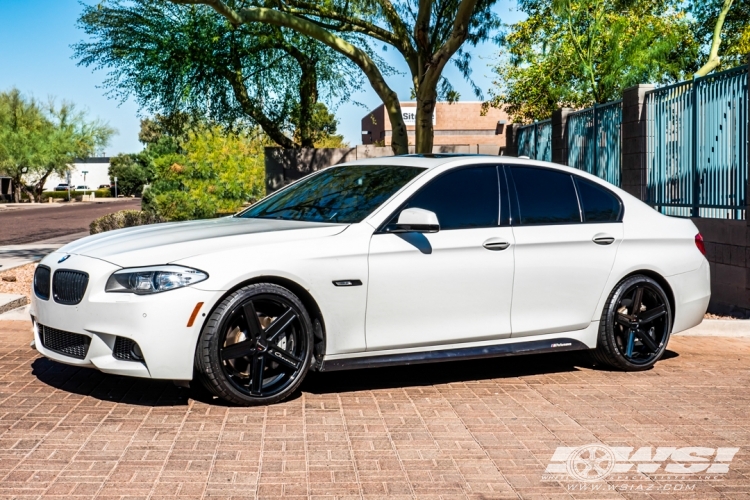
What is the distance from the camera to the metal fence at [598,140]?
15.5 m

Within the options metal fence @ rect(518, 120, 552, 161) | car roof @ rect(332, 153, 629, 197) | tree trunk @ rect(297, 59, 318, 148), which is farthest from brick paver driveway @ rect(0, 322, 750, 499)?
tree trunk @ rect(297, 59, 318, 148)

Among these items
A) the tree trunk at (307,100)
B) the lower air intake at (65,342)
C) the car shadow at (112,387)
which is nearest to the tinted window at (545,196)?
the car shadow at (112,387)

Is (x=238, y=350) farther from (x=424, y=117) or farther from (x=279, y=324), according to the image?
(x=424, y=117)

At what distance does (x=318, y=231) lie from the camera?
21.9ft

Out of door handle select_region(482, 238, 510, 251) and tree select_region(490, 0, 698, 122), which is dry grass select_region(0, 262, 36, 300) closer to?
door handle select_region(482, 238, 510, 251)

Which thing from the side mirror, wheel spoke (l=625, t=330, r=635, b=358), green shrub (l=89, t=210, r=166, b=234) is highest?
the side mirror

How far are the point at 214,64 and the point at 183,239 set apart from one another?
14.3 meters

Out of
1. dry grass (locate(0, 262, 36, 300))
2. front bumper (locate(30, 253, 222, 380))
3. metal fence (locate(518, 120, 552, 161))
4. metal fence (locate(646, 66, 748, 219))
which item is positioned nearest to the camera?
front bumper (locate(30, 253, 222, 380))

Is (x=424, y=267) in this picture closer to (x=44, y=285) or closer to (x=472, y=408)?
(x=472, y=408)

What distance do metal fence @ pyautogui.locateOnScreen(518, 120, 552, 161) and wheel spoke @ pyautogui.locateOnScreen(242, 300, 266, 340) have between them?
46.1 ft

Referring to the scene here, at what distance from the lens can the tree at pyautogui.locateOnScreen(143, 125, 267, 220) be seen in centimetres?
2848

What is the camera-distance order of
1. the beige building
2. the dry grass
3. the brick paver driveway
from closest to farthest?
the brick paver driveway
the dry grass
the beige building

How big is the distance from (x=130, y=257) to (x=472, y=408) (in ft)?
7.92

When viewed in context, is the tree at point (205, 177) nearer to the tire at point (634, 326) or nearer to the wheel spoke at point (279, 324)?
the tire at point (634, 326)
